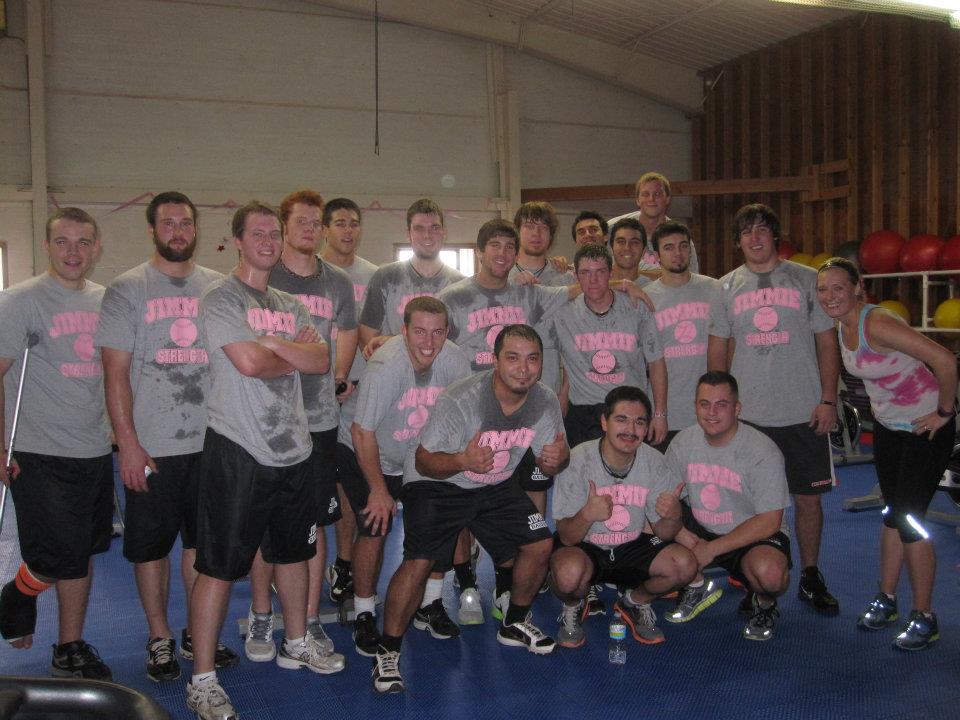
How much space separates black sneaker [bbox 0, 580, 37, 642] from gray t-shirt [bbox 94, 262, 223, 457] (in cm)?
85

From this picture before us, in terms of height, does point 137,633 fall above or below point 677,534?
below

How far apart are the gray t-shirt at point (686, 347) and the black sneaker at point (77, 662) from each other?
284 cm

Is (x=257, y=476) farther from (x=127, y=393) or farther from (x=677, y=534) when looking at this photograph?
(x=677, y=534)

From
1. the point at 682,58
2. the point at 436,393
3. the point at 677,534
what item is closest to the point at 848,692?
the point at 677,534

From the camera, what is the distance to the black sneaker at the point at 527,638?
3.41 meters

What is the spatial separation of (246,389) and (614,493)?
167 cm

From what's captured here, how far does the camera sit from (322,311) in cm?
365

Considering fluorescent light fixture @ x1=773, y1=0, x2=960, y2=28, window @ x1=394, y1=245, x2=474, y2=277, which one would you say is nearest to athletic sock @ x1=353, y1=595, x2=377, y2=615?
fluorescent light fixture @ x1=773, y1=0, x2=960, y2=28

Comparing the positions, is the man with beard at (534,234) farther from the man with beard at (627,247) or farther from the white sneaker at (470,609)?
the white sneaker at (470,609)

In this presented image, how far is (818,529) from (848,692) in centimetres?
115

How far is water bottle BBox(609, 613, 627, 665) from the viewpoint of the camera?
3.34 m

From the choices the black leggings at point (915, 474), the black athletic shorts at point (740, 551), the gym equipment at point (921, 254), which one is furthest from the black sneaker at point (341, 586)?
the gym equipment at point (921, 254)

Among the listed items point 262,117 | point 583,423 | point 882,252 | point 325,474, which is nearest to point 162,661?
point 325,474

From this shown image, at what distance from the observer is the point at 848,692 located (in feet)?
9.91
